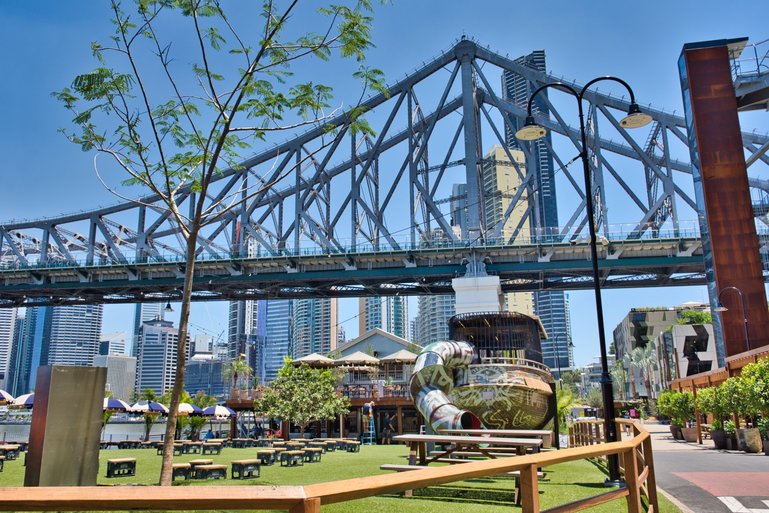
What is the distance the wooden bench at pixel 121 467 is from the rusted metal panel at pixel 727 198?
31.5 metres

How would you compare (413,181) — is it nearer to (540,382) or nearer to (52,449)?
(540,382)

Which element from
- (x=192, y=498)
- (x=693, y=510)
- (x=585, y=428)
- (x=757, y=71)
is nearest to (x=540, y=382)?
(x=585, y=428)

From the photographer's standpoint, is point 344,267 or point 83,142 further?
point 344,267

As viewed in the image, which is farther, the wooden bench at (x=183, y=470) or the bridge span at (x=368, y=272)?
the bridge span at (x=368, y=272)

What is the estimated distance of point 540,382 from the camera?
21078mm

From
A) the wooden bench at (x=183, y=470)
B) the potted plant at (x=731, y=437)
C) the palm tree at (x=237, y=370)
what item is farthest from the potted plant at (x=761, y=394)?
the palm tree at (x=237, y=370)

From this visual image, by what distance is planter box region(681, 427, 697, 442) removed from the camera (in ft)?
105

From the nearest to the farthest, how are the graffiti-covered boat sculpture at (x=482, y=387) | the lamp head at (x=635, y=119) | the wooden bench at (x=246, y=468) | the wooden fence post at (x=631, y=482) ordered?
1. the wooden fence post at (x=631, y=482)
2. the lamp head at (x=635, y=119)
3. the wooden bench at (x=246, y=468)
4. the graffiti-covered boat sculpture at (x=482, y=387)

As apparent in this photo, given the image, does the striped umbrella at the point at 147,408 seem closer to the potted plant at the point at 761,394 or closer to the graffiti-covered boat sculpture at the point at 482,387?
the graffiti-covered boat sculpture at the point at 482,387

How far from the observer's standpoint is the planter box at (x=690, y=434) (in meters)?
31.9

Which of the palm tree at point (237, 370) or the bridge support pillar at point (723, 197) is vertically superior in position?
the bridge support pillar at point (723, 197)

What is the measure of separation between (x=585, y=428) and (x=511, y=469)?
19212 millimetres

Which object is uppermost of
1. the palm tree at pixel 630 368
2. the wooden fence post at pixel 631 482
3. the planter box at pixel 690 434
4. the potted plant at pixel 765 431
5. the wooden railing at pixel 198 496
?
the palm tree at pixel 630 368

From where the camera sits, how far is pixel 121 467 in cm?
1656
